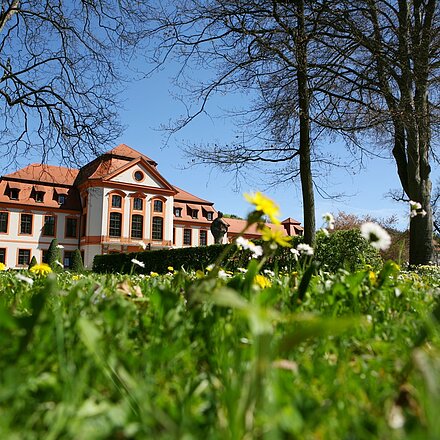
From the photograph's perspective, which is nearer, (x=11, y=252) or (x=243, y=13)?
(x=243, y=13)

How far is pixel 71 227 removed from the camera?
35875mm

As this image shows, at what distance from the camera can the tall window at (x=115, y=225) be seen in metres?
34.6

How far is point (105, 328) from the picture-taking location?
1088 mm

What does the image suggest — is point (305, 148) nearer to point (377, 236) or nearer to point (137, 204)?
point (377, 236)

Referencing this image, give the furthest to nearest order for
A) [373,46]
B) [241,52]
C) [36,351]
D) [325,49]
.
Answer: [325,49] < [241,52] < [373,46] < [36,351]

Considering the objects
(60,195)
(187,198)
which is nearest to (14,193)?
(60,195)

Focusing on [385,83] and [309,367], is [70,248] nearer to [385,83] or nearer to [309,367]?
[385,83]

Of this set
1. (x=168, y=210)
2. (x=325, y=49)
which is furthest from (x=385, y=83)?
(x=168, y=210)

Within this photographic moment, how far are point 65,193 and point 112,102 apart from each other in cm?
2896

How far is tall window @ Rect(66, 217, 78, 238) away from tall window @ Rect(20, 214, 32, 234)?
9.88ft

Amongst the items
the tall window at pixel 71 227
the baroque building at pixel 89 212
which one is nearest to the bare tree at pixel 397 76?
the baroque building at pixel 89 212

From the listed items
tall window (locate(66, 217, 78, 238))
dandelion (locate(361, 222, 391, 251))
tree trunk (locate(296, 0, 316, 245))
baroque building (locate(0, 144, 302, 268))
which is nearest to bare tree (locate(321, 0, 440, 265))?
tree trunk (locate(296, 0, 316, 245))

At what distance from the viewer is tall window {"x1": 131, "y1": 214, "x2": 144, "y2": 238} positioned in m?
35.9

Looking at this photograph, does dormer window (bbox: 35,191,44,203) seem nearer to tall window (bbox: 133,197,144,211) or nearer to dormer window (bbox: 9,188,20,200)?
dormer window (bbox: 9,188,20,200)
